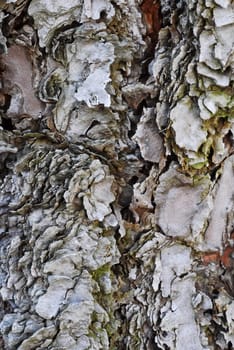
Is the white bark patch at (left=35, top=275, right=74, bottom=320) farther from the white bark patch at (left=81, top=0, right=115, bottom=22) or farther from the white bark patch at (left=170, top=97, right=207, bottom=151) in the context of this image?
the white bark patch at (left=81, top=0, right=115, bottom=22)

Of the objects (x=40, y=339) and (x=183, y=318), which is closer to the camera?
(x=40, y=339)

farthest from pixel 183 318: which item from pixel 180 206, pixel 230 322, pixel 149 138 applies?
pixel 149 138

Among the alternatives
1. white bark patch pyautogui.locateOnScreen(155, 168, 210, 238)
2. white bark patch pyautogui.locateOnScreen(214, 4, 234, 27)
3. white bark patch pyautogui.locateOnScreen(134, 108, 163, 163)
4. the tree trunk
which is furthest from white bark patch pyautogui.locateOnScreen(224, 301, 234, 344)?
white bark patch pyautogui.locateOnScreen(214, 4, 234, 27)

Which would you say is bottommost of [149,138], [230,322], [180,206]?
[230,322]

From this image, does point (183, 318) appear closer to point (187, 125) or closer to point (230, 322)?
point (230, 322)

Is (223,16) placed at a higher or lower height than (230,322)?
higher

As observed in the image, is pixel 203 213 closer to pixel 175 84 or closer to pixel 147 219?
pixel 147 219

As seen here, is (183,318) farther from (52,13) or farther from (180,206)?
(52,13)
